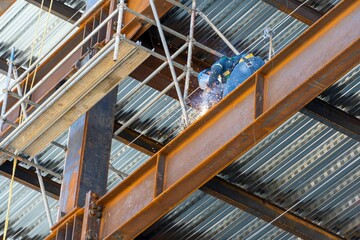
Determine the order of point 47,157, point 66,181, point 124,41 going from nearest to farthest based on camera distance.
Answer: point 124,41 → point 66,181 → point 47,157

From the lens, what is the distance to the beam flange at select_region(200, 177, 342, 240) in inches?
959

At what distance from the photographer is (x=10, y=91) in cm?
2628

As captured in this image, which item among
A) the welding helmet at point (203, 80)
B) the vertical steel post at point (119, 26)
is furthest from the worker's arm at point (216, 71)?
the vertical steel post at point (119, 26)

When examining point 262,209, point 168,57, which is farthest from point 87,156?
point 262,209

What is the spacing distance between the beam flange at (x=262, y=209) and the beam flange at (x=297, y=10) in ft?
10.6

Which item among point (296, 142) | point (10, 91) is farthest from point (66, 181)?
point (296, 142)

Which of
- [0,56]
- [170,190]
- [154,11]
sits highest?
[0,56]

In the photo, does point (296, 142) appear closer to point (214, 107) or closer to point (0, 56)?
point (214, 107)

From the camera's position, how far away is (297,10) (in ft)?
84.2

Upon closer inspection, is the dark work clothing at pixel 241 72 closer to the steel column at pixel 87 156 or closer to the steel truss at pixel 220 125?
the steel truss at pixel 220 125

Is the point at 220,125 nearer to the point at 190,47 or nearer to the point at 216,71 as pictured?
the point at 216,71

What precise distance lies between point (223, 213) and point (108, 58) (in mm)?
3318

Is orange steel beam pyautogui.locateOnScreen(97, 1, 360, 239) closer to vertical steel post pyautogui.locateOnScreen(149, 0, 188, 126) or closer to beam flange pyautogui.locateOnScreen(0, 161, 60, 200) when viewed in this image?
vertical steel post pyautogui.locateOnScreen(149, 0, 188, 126)

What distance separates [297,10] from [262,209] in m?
3.54
